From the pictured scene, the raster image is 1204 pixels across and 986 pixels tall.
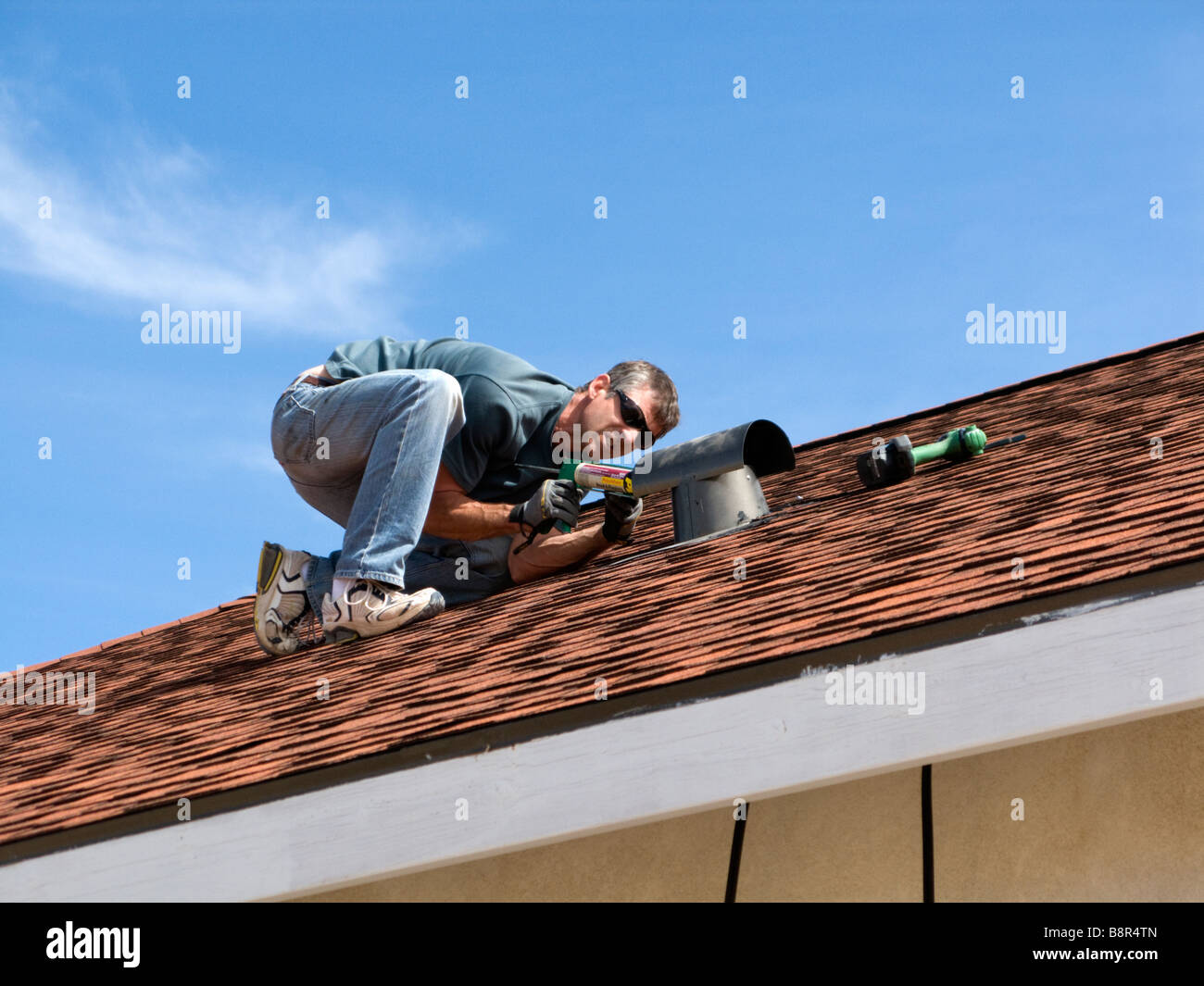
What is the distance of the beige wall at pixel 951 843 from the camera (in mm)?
2730

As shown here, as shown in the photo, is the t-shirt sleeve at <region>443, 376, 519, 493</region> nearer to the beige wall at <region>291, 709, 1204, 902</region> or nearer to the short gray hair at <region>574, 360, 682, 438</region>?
the short gray hair at <region>574, 360, 682, 438</region>

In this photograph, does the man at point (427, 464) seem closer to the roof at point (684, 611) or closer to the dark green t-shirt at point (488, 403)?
the dark green t-shirt at point (488, 403)

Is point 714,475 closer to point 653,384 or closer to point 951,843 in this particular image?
point 653,384

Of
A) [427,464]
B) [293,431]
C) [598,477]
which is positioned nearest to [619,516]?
[598,477]

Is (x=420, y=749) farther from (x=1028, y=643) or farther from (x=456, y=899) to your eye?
(x=1028, y=643)

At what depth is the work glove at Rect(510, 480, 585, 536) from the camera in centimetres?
477

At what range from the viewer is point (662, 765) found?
2.85 meters

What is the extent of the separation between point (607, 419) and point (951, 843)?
2359 millimetres

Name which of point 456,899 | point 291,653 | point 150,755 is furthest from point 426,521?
point 456,899

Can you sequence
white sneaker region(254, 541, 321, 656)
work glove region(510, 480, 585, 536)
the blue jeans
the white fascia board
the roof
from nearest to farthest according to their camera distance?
the white fascia board → the roof → the blue jeans → work glove region(510, 480, 585, 536) → white sneaker region(254, 541, 321, 656)

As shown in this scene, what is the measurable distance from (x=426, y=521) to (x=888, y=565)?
2022mm

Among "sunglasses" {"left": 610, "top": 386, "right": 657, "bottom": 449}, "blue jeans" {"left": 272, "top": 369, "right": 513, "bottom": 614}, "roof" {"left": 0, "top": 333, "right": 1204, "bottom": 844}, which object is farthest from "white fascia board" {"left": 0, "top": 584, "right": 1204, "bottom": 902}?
"sunglasses" {"left": 610, "top": 386, "right": 657, "bottom": 449}

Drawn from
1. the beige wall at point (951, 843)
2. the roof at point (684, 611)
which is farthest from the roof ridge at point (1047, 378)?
the beige wall at point (951, 843)

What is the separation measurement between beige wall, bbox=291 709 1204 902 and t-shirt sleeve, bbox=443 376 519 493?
184cm
